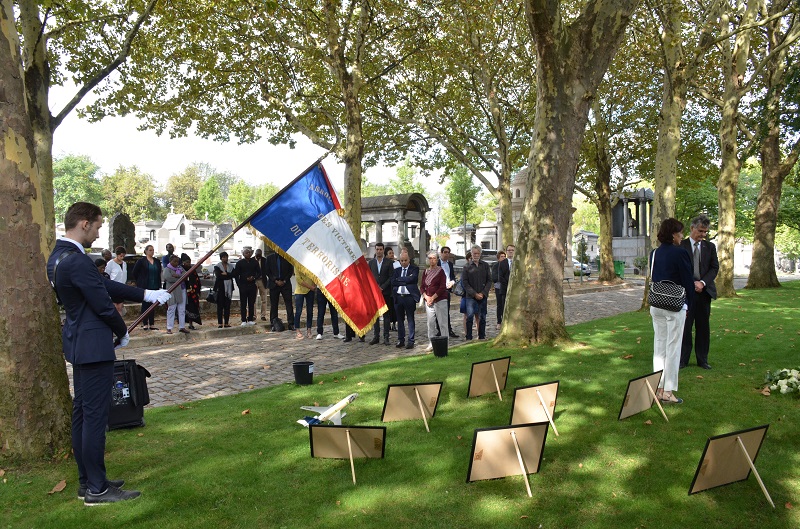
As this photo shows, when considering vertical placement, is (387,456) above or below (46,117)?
below

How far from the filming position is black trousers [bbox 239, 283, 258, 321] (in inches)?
607

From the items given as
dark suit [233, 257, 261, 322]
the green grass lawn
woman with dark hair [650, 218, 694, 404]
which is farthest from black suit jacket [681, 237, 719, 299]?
dark suit [233, 257, 261, 322]

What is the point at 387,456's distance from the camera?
213 inches

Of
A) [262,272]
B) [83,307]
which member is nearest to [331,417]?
[83,307]

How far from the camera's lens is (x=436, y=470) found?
5.06 metres

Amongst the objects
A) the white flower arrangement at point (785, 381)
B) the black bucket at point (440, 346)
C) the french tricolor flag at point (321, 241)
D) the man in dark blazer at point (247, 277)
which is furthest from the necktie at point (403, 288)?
the white flower arrangement at point (785, 381)

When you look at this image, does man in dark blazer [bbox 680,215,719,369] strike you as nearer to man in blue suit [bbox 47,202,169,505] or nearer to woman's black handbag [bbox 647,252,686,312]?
woman's black handbag [bbox 647,252,686,312]

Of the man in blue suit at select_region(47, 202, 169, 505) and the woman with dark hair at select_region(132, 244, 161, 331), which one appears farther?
the woman with dark hair at select_region(132, 244, 161, 331)

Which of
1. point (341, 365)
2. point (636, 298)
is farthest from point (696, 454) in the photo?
point (636, 298)

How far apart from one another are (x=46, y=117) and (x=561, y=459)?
13.4 m

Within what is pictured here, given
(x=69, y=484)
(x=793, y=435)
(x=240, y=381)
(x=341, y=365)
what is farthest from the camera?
(x=341, y=365)

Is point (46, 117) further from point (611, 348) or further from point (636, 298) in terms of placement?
point (636, 298)

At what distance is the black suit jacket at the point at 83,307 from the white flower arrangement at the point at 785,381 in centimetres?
718

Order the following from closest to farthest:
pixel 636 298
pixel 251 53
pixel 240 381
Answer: pixel 240 381 < pixel 251 53 < pixel 636 298
